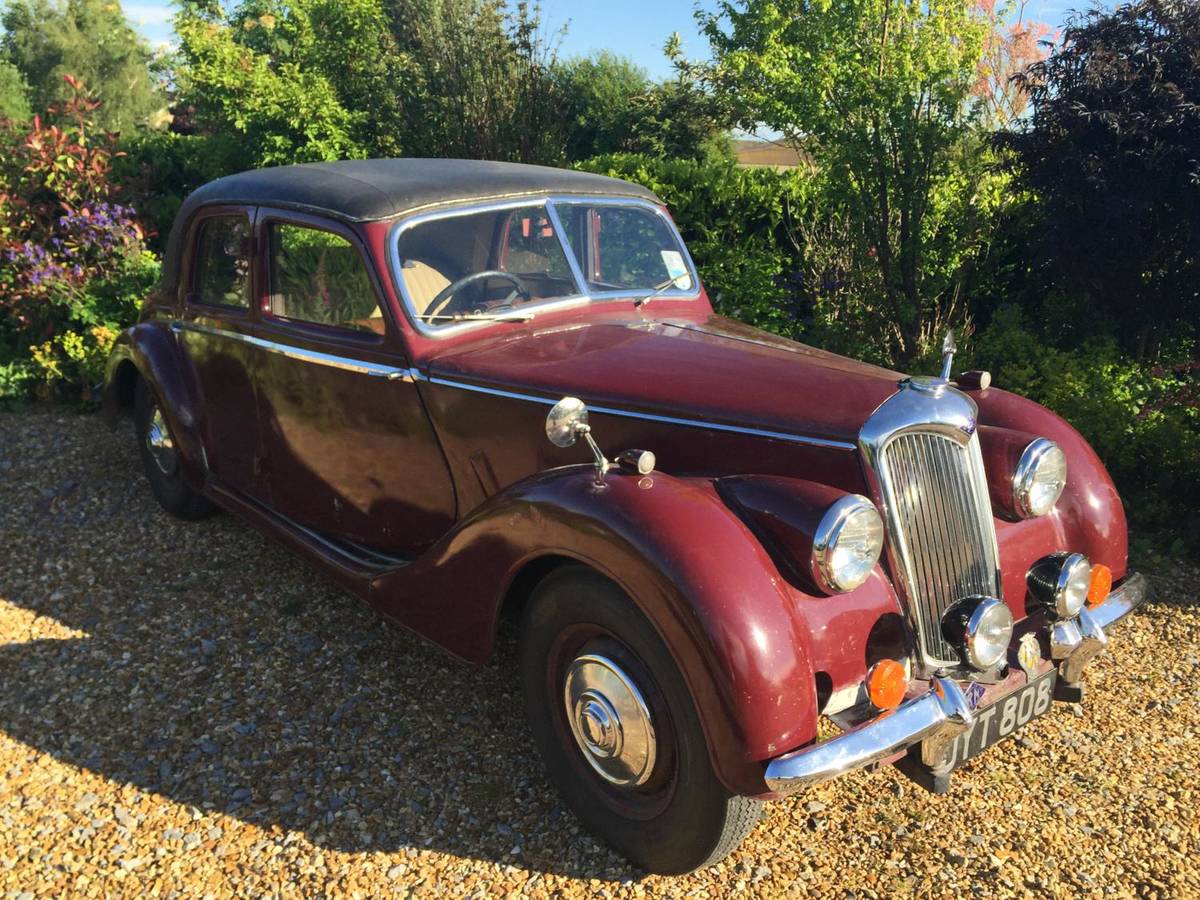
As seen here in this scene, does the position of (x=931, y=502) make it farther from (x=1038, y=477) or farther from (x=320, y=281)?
(x=320, y=281)

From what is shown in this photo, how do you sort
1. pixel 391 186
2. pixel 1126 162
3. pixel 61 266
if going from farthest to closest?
pixel 61 266, pixel 1126 162, pixel 391 186

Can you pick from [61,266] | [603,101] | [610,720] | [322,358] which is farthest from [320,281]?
[603,101]

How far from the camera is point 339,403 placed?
3594 millimetres

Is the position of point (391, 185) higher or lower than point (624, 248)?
higher

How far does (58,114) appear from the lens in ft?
31.1

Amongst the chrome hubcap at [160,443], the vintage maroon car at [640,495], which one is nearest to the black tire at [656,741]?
the vintage maroon car at [640,495]

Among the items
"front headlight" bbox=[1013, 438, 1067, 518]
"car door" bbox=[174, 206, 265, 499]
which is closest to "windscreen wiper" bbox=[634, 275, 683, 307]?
"front headlight" bbox=[1013, 438, 1067, 518]

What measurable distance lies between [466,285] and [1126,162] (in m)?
3.74

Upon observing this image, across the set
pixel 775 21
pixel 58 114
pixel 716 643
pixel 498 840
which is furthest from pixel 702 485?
pixel 58 114

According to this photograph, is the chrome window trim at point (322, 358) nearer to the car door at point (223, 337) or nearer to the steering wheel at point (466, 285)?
the car door at point (223, 337)

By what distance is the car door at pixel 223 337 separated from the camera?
4060mm

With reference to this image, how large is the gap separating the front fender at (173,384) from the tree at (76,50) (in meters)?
32.5

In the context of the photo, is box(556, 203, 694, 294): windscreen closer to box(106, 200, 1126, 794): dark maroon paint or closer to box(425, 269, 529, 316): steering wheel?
box(106, 200, 1126, 794): dark maroon paint

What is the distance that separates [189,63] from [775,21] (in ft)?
25.7
